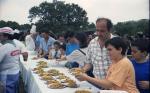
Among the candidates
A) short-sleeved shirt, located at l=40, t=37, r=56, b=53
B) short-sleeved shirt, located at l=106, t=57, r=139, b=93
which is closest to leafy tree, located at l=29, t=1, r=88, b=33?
short-sleeved shirt, located at l=40, t=37, r=56, b=53

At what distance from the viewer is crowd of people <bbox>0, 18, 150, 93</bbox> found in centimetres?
240

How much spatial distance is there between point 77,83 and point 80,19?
7.09m

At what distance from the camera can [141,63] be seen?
2.81m

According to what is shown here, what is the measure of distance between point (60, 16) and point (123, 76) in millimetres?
7900

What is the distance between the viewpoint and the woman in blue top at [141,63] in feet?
9.07

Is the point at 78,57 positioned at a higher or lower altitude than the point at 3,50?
lower

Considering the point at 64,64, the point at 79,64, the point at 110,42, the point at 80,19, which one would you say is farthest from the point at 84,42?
the point at 80,19

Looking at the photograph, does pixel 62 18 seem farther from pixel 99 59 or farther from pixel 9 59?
pixel 99 59

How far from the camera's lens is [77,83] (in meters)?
3.29

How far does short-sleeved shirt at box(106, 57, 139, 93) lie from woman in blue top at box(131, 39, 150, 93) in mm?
375

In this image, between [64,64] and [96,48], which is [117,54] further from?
[64,64]

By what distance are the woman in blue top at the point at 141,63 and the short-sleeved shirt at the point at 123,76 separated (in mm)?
375

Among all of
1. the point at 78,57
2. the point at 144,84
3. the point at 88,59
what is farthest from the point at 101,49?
the point at 78,57

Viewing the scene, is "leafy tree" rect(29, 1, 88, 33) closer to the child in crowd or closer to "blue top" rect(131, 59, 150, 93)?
the child in crowd
